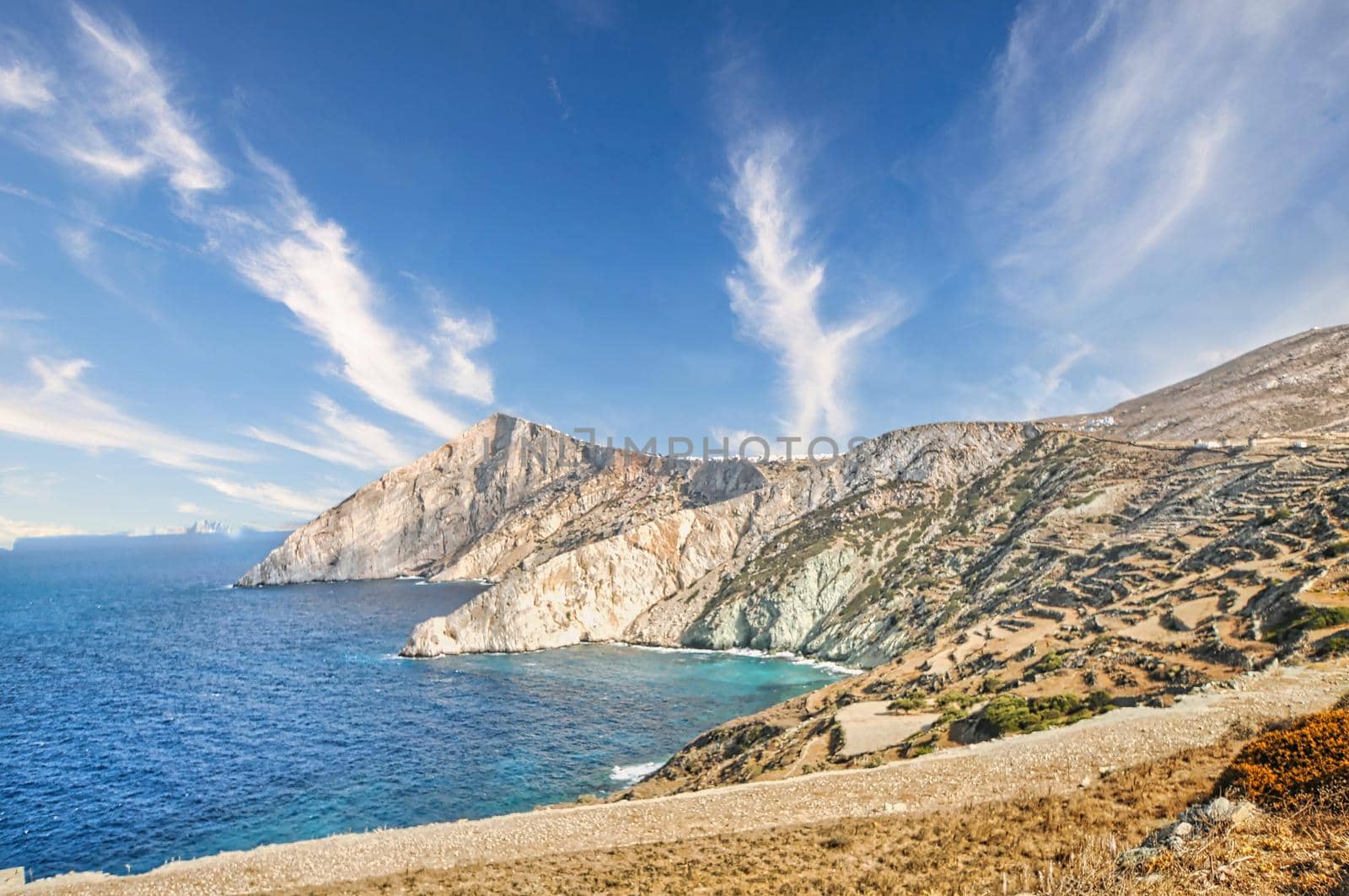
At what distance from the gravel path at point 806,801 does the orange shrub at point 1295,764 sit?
5423 mm

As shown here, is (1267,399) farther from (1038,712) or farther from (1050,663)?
(1038,712)

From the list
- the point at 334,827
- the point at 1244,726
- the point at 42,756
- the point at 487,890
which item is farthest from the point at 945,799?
the point at 42,756

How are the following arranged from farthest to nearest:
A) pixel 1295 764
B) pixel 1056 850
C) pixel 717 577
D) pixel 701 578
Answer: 1. pixel 701 578
2. pixel 717 577
3. pixel 1056 850
4. pixel 1295 764

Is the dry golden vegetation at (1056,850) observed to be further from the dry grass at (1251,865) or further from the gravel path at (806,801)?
the gravel path at (806,801)

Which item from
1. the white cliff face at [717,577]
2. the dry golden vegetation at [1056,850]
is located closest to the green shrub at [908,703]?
the dry golden vegetation at [1056,850]

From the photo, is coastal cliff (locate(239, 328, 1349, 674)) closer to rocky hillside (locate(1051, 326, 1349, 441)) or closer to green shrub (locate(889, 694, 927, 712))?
rocky hillside (locate(1051, 326, 1349, 441))

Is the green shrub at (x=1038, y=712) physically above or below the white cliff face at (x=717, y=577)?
below

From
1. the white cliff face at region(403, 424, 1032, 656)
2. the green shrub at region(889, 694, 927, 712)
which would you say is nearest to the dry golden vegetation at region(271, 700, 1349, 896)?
the green shrub at region(889, 694, 927, 712)

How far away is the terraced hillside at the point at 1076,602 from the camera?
104ft

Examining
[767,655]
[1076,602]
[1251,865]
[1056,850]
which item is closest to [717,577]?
[767,655]

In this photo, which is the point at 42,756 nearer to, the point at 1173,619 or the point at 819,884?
the point at 819,884

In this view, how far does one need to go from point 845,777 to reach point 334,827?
35.8 meters

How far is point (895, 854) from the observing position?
17.1m

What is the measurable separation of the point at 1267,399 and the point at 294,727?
546ft
